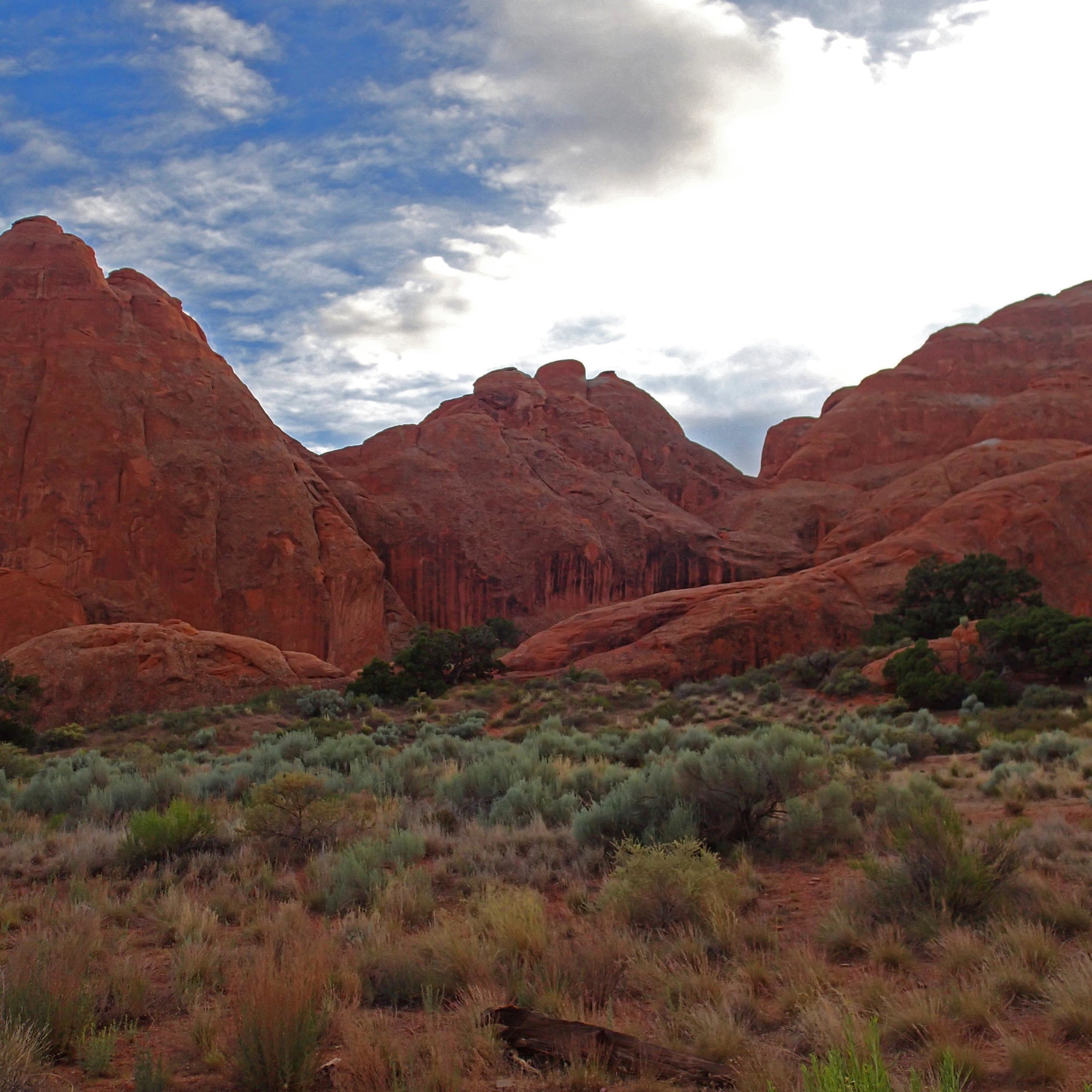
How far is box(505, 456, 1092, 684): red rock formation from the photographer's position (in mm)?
31234

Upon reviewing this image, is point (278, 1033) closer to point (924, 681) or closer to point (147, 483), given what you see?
point (924, 681)

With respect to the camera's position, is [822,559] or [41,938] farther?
[822,559]

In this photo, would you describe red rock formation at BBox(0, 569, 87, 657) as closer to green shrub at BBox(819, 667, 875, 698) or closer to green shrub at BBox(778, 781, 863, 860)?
green shrub at BBox(819, 667, 875, 698)

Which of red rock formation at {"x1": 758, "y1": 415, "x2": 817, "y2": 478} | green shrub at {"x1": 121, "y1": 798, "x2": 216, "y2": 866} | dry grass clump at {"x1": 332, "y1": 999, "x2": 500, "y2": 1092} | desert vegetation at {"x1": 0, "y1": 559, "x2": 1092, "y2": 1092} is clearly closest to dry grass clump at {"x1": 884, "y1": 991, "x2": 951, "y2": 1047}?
desert vegetation at {"x1": 0, "y1": 559, "x2": 1092, "y2": 1092}

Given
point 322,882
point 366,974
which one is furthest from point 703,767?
point 366,974

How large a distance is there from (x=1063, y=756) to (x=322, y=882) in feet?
31.5

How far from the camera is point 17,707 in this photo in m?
22.4

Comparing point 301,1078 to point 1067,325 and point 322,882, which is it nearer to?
point 322,882

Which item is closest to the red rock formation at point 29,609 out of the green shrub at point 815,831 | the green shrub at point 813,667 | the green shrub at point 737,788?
the green shrub at point 813,667

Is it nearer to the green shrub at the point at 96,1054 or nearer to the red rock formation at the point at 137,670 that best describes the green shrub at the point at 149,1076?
the green shrub at the point at 96,1054

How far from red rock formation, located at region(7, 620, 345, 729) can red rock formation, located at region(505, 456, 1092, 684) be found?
31.9 ft

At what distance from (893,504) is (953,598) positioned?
16971 mm

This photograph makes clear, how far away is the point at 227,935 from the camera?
588cm

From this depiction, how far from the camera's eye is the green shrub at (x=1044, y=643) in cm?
1958
